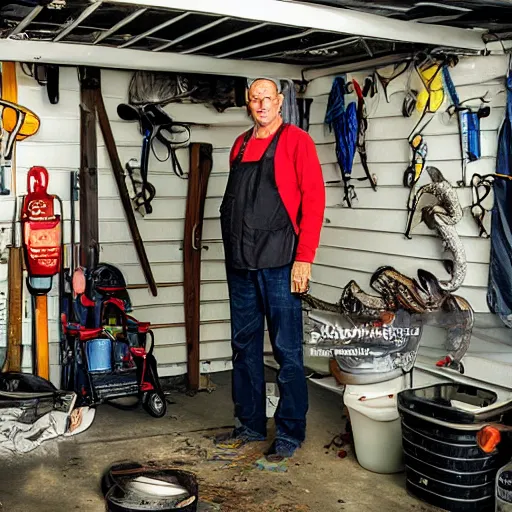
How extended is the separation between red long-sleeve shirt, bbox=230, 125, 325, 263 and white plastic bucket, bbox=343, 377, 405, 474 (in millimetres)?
719

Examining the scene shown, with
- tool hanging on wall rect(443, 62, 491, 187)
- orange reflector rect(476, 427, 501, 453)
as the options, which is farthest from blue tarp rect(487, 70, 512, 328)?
orange reflector rect(476, 427, 501, 453)

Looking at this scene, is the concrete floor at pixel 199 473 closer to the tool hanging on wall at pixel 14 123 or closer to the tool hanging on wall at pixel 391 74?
the tool hanging on wall at pixel 14 123

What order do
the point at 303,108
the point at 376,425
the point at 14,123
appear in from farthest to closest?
1. the point at 303,108
2. the point at 14,123
3. the point at 376,425

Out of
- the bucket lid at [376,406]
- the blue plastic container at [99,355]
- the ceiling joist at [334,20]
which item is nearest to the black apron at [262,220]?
the ceiling joist at [334,20]

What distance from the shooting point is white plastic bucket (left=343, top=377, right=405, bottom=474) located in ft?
12.6

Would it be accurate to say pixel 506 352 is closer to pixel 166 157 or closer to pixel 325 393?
pixel 325 393

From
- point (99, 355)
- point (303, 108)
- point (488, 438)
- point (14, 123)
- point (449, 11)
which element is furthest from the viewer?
point (303, 108)

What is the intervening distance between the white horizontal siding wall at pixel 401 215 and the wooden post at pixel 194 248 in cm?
81

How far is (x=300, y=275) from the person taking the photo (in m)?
3.92

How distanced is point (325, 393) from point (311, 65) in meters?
2.20

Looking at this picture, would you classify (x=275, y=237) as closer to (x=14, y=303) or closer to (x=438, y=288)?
(x=438, y=288)

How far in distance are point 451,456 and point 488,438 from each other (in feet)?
0.74

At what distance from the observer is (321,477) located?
3.87m

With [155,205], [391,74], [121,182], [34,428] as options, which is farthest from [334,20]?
[34,428]
